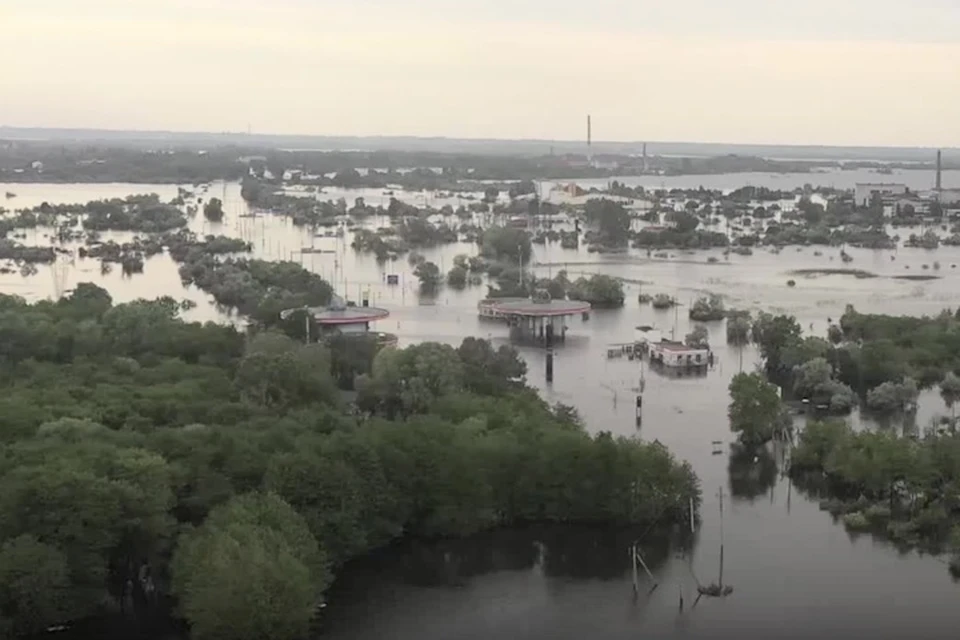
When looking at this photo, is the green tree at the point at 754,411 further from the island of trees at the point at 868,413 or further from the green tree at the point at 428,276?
the green tree at the point at 428,276

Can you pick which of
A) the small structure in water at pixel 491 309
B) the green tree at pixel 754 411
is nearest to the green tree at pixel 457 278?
the small structure in water at pixel 491 309

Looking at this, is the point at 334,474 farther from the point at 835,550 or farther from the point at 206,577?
the point at 835,550

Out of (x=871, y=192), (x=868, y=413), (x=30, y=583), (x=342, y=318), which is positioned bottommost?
(x=868, y=413)

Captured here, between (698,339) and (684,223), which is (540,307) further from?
(684,223)

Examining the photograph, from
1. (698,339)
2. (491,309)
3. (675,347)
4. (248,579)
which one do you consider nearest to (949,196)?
(491,309)

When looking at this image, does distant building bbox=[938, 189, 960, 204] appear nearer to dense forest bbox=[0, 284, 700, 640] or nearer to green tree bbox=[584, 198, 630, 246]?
green tree bbox=[584, 198, 630, 246]

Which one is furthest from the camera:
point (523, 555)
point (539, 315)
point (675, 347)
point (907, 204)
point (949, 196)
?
point (949, 196)

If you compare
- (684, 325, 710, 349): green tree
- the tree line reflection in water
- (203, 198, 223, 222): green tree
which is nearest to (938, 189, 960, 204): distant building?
(203, 198, 223, 222): green tree
